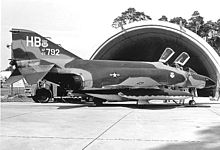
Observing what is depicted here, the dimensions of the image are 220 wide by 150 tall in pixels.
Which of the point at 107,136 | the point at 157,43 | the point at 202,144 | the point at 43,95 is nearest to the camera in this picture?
the point at 202,144

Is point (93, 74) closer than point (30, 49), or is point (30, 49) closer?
point (93, 74)

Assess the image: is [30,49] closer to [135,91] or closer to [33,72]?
[33,72]

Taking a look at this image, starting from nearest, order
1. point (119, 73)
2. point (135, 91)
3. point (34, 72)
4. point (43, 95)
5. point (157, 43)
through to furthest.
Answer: point (34, 72), point (135, 91), point (119, 73), point (43, 95), point (157, 43)

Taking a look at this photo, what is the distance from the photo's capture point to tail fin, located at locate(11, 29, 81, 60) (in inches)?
637

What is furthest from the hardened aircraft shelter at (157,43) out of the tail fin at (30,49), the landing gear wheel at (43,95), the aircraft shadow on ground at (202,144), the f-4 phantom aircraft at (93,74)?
the aircraft shadow on ground at (202,144)

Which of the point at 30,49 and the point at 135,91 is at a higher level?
the point at 30,49

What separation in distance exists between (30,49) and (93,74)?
12.1 ft

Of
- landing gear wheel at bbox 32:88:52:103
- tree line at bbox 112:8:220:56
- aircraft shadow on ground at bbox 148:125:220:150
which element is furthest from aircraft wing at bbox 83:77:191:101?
tree line at bbox 112:8:220:56

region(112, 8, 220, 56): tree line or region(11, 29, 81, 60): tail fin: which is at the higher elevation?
region(112, 8, 220, 56): tree line

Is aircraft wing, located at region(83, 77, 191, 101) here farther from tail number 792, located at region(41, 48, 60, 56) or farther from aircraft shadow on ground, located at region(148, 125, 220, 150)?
aircraft shadow on ground, located at region(148, 125, 220, 150)

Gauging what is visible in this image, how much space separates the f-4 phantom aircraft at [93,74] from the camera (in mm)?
15656

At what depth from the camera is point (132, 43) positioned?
92.3 ft

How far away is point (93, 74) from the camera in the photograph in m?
16.0

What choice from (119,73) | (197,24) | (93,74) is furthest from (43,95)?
(197,24)
